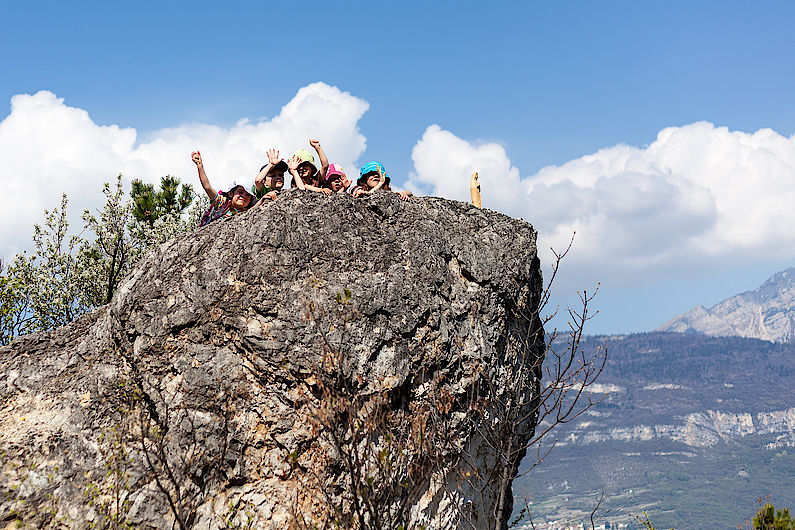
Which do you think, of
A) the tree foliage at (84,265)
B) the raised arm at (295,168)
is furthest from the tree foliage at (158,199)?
the raised arm at (295,168)

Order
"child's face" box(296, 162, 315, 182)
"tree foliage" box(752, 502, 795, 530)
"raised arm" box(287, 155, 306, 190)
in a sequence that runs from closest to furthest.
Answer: "raised arm" box(287, 155, 306, 190), "child's face" box(296, 162, 315, 182), "tree foliage" box(752, 502, 795, 530)

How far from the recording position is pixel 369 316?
1181 centimetres

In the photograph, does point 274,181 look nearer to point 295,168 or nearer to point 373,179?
point 295,168

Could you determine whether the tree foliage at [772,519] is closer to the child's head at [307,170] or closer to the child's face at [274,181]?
the child's head at [307,170]

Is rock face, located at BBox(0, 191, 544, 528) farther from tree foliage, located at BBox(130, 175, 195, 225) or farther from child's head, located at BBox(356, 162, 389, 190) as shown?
tree foliage, located at BBox(130, 175, 195, 225)

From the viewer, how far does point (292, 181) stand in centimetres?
1428

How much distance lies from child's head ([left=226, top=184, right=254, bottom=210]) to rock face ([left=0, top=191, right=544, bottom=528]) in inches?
71.4

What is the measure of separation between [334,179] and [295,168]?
1.28 m

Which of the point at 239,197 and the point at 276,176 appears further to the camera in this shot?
the point at 239,197

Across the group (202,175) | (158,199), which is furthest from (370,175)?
(158,199)

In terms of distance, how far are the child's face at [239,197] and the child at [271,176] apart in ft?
1.23

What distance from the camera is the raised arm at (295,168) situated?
13.9 meters

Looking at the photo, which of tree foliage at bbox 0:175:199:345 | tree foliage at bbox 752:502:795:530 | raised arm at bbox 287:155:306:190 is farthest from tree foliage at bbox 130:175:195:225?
tree foliage at bbox 752:502:795:530

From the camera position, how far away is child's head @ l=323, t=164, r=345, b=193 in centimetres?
1559
